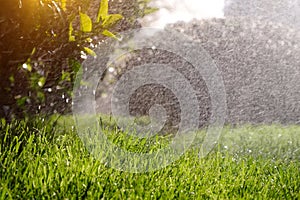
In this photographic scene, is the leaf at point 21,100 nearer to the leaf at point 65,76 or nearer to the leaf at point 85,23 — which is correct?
the leaf at point 65,76

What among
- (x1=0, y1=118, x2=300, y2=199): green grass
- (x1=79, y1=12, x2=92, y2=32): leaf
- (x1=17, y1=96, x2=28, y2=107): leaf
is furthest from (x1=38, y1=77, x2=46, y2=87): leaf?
(x1=79, y1=12, x2=92, y2=32): leaf

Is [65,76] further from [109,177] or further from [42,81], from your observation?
[109,177]

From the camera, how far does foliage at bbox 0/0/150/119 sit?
242 cm

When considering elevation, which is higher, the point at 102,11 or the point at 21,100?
the point at 102,11

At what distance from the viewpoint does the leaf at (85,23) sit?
254 cm

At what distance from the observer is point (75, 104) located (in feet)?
15.0

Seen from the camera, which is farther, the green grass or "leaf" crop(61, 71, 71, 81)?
"leaf" crop(61, 71, 71, 81)

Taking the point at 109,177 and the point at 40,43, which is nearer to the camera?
the point at 109,177

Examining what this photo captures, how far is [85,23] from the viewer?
2570 millimetres

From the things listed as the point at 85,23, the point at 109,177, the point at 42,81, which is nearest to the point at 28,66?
the point at 42,81

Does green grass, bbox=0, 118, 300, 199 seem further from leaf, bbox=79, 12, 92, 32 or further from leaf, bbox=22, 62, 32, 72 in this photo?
leaf, bbox=79, 12, 92, 32

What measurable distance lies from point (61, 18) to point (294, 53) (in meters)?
4.88

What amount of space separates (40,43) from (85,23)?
0.25 meters

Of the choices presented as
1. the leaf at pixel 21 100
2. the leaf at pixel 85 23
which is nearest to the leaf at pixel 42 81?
the leaf at pixel 21 100
